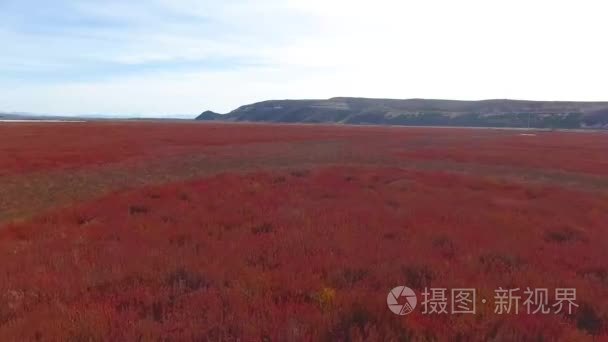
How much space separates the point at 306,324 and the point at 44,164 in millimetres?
27559

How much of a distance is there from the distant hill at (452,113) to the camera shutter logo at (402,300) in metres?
130

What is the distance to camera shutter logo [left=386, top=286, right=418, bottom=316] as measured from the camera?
5.49 m

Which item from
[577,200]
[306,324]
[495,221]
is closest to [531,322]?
[306,324]

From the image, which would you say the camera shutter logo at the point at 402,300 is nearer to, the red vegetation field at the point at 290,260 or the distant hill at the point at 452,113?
the red vegetation field at the point at 290,260

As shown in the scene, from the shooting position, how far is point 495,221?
1171 centimetres

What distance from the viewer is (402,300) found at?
584 cm

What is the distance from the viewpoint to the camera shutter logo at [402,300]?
18.0 feet

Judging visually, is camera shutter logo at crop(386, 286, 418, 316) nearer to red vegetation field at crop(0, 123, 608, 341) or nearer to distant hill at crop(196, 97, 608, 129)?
red vegetation field at crop(0, 123, 608, 341)

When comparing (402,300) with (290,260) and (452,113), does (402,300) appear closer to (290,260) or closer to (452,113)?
(290,260)

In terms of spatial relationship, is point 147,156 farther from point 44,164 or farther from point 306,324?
point 306,324

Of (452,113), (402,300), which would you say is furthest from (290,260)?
(452,113)

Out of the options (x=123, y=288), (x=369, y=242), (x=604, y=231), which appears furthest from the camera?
(x=604, y=231)

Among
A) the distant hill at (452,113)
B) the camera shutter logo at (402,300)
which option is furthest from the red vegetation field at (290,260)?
the distant hill at (452,113)

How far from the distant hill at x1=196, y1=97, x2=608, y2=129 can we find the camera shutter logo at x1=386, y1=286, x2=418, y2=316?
130 metres
